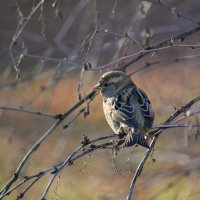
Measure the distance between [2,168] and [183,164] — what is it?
7211 millimetres

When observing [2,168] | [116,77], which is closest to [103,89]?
[116,77]

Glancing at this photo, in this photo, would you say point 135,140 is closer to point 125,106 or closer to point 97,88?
point 97,88

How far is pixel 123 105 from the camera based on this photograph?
20.8 ft

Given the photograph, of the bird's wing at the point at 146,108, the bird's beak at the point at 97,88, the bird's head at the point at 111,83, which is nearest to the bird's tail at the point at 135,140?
the bird's wing at the point at 146,108

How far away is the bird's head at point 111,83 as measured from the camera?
6.19 metres

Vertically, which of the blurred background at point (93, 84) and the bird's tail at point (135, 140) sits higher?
the blurred background at point (93, 84)

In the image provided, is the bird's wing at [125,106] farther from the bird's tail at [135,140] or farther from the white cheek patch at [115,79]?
the bird's tail at [135,140]

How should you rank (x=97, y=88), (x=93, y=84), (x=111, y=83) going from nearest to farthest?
(x=97, y=88)
(x=111, y=83)
(x=93, y=84)

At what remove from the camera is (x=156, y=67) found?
52.4ft

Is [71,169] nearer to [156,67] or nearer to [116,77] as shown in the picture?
[156,67]

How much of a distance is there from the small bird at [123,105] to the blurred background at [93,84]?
21cm

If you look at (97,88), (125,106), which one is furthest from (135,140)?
(125,106)

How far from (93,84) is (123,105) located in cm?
819

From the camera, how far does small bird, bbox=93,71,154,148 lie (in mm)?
6039
